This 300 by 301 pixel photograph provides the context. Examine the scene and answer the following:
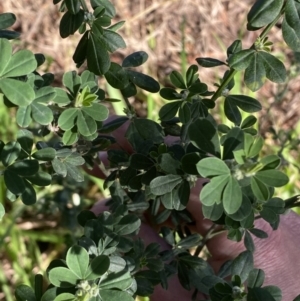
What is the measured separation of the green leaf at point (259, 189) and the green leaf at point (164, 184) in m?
0.18

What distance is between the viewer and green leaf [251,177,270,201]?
2.67 feet

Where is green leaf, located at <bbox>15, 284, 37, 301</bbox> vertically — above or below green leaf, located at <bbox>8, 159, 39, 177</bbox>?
below

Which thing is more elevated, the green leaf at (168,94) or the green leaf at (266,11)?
the green leaf at (266,11)

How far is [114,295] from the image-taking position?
0.87m

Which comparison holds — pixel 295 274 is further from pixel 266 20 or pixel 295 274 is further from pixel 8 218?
pixel 8 218

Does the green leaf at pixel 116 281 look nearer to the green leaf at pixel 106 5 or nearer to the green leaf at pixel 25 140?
the green leaf at pixel 25 140

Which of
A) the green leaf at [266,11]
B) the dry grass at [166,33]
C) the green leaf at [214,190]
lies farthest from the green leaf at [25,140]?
the dry grass at [166,33]

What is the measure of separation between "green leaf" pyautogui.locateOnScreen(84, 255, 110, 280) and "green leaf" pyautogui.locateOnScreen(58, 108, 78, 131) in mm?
261

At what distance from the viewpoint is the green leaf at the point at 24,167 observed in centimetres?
93

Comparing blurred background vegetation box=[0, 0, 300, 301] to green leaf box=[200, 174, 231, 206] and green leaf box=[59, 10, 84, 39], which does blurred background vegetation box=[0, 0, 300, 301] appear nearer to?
green leaf box=[59, 10, 84, 39]

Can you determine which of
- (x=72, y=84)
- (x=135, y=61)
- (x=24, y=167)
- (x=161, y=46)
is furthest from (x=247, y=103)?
(x=161, y=46)

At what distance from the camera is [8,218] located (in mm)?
2293

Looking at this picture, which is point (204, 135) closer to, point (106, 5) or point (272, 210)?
point (272, 210)

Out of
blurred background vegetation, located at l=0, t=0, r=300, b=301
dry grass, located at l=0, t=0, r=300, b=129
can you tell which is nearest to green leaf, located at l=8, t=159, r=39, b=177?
blurred background vegetation, located at l=0, t=0, r=300, b=301
